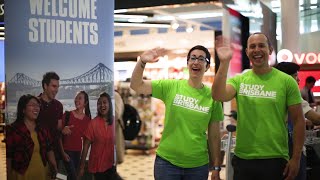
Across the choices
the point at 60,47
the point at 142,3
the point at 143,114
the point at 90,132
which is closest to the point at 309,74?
the point at 142,3

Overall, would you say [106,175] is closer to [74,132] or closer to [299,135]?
[74,132]

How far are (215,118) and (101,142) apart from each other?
1149mm

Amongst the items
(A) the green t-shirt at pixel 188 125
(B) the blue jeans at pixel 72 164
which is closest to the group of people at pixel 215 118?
(A) the green t-shirt at pixel 188 125

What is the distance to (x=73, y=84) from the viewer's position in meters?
3.32

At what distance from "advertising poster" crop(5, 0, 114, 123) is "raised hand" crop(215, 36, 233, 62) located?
1239 millimetres

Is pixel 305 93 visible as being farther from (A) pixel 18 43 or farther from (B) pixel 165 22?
(B) pixel 165 22

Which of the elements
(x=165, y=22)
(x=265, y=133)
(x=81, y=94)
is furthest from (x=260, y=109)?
(x=165, y=22)

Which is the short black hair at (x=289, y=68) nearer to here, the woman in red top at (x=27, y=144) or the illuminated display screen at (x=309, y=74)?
the woman in red top at (x=27, y=144)

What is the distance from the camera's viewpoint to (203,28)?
1238 centimetres

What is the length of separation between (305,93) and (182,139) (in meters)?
3.93

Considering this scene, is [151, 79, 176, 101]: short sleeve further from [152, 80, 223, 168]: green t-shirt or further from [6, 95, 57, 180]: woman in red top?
[6, 95, 57, 180]: woman in red top

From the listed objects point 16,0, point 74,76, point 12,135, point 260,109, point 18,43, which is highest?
point 16,0

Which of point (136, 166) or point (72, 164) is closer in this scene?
point (72, 164)

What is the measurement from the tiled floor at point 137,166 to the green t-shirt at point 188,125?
390cm
